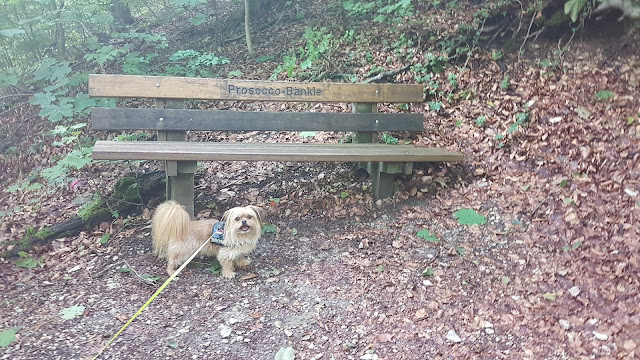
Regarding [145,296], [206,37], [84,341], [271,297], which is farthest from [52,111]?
[206,37]

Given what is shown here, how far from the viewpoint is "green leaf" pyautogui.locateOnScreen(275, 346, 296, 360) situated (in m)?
2.78

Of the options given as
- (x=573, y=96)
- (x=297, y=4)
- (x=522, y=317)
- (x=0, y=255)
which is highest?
(x=297, y=4)

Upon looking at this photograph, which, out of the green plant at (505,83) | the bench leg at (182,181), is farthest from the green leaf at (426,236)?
the green plant at (505,83)

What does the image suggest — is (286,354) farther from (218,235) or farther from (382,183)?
(382,183)

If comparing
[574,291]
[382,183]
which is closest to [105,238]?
[382,183]

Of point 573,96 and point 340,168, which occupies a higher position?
point 573,96

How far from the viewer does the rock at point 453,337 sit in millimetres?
2850

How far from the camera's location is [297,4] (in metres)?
9.80

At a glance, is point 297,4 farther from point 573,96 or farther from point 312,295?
point 312,295

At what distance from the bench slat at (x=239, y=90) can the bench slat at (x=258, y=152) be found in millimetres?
543

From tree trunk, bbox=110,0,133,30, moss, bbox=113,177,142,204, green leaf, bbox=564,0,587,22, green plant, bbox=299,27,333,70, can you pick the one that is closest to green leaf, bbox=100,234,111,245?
moss, bbox=113,177,142,204

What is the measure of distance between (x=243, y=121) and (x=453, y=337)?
9.87 ft

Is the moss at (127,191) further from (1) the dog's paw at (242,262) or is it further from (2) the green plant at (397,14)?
(2) the green plant at (397,14)

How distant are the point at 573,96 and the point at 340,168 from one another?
2.77 meters
